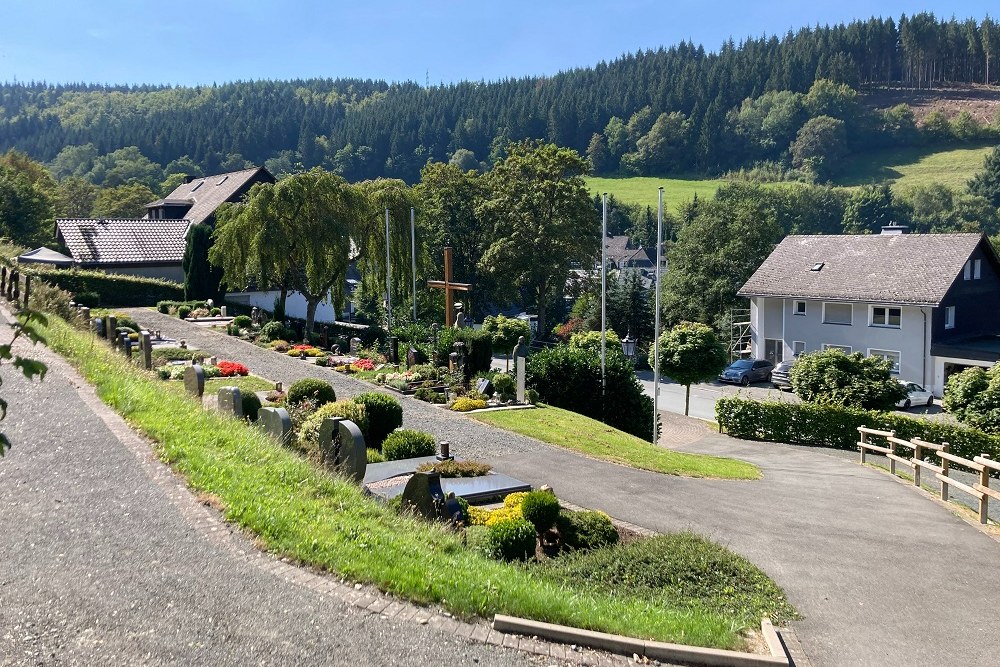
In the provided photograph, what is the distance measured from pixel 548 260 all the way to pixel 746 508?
43.3m

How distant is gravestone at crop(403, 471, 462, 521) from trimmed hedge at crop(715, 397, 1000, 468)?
16671mm

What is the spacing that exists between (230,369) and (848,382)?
19.0 m

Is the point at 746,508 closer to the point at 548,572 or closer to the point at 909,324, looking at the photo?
the point at 548,572

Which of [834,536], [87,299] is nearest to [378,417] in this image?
[834,536]

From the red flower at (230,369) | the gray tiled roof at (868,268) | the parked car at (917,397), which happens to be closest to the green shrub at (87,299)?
the red flower at (230,369)

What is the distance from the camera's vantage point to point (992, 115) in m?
140

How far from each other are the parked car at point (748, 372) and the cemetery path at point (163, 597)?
38.8 meters

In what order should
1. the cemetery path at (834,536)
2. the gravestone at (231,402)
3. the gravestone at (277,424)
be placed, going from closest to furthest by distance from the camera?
the cemetery path at (834,536) < the gravestone at (277,424) < the gravestone at (231,402)

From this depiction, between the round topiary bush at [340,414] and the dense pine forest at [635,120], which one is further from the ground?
the dense pine forest at [635,120]

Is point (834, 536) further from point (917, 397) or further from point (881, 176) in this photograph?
point (881, 176)

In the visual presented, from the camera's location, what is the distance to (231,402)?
1508 cm

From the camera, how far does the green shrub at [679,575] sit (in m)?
8.77

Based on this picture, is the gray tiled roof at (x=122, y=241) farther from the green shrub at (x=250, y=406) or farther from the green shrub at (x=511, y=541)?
the green shrub at (x=511, y=541)

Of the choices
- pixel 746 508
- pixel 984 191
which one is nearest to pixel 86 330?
pixel 746 508
